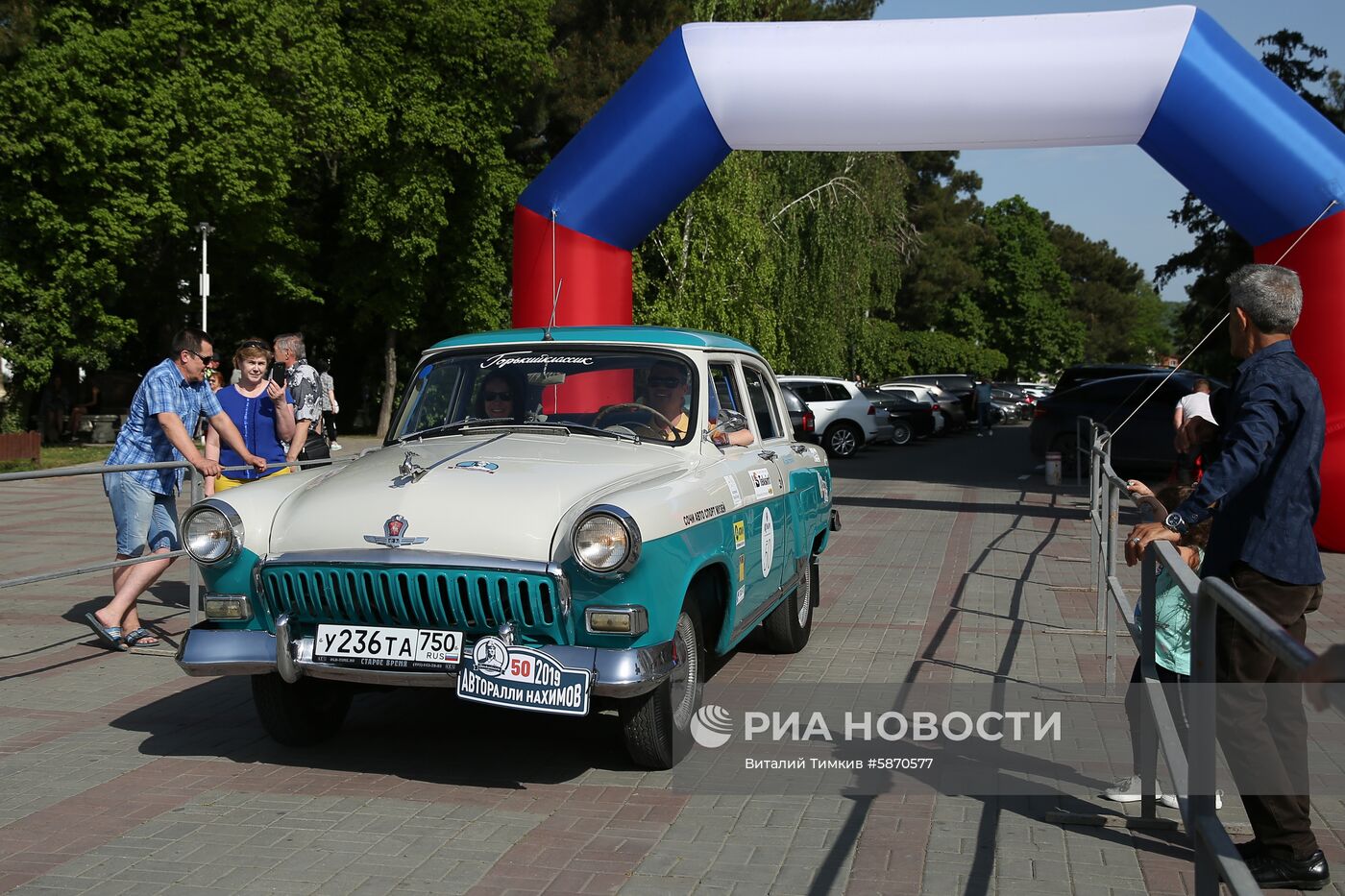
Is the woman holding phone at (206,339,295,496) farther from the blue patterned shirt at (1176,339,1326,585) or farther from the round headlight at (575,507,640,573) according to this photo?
the blue patterned shirt at (1176,339,1326,585)

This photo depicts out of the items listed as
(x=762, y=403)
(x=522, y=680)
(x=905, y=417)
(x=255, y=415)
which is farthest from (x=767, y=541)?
(x=905, y=417)

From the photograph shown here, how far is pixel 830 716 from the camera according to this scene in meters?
6.83

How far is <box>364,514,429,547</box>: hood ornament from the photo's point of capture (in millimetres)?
5422

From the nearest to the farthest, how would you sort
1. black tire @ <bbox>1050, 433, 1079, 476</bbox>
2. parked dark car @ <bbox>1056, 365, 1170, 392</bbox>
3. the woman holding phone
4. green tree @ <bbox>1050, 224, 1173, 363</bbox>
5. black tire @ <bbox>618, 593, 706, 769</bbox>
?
1. black tire @ <bbox>618, 593, 706, 769</bbox>
2. the woman holding phone
3. black tire @ <bbox>1050, 433, 1079, 476</bbox>
4. parked dark car @ <bbox>1056, 365, 1170, 392</bbox>
5. green tree @ <bbox>1050, 224, 1173, 363</bbox>

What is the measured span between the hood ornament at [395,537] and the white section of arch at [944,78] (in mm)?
9000

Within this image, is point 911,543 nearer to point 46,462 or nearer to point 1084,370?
point 1084,370

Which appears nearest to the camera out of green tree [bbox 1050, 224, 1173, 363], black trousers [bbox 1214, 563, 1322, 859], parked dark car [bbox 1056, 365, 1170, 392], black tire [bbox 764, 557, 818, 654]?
black trousers [bbox 1214, 563, 1322, 859]

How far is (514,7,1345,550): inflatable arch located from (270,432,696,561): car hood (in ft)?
25.6

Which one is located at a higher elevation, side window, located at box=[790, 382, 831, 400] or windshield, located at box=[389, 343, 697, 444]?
windshield, located at box=[389, 343, 697, 444]

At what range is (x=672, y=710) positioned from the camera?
576 cm

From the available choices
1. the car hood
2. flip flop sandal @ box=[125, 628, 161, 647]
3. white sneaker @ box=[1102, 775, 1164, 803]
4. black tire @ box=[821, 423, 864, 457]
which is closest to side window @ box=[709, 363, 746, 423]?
the car hood

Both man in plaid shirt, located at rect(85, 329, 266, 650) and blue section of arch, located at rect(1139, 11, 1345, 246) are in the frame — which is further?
blue section of arch, located at rect(1139, 11, 1345, 246)

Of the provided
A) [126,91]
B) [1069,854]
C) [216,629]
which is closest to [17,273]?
[126,91]

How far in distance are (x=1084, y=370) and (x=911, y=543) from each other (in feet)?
34.2
